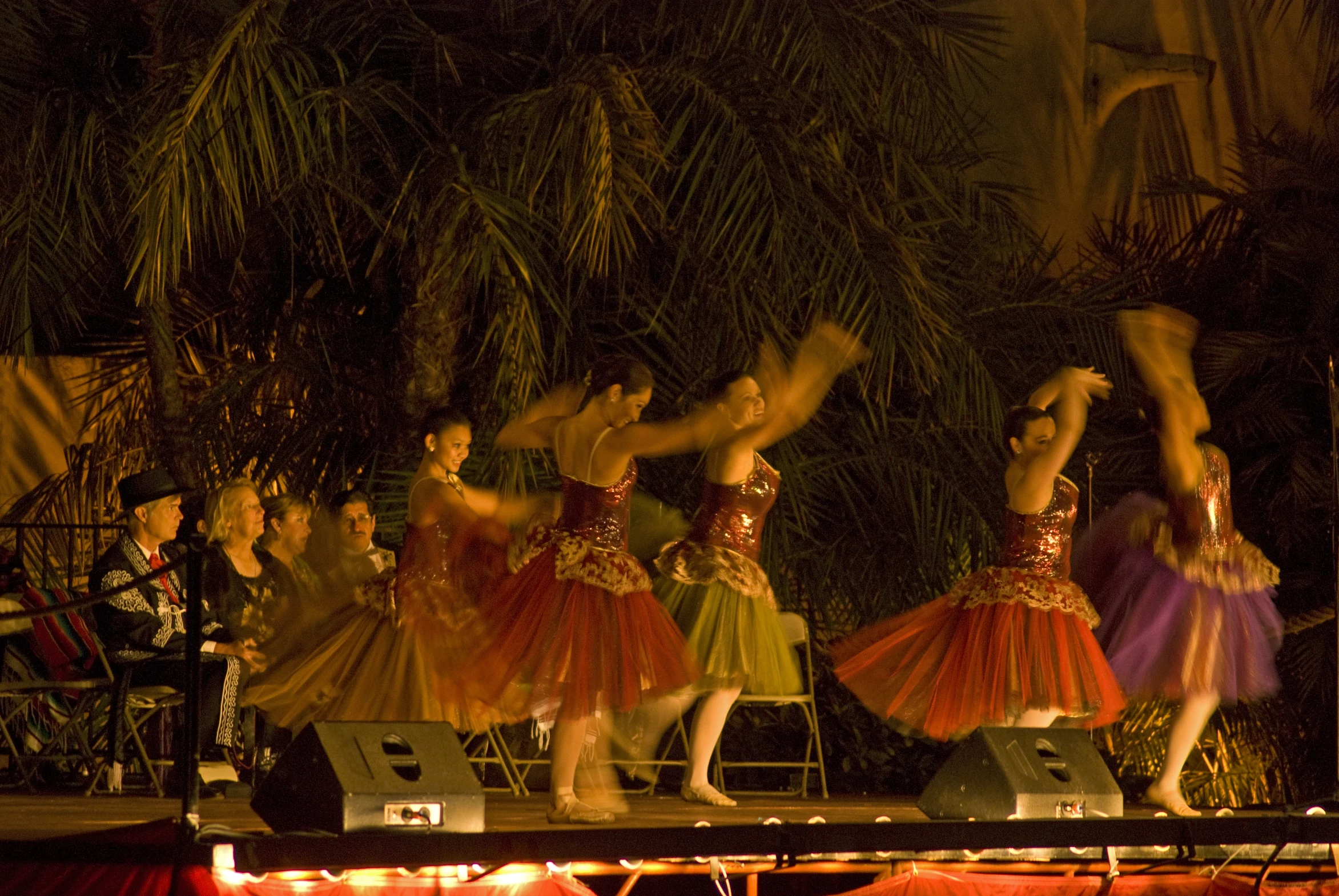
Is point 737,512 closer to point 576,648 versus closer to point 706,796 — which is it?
point 706,796

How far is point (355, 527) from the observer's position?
753cm

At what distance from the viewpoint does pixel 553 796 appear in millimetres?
5746

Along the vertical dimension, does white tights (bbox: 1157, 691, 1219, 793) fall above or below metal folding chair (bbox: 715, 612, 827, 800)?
below

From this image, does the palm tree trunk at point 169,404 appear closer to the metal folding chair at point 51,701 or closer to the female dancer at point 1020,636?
the metal folding chair at point 51,701

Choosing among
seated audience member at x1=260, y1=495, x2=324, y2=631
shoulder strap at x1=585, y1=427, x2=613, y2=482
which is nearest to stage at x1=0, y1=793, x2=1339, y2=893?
seated audience member at x1=260, y1=495, x2=324, y2=631

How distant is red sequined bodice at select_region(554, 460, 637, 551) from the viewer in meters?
5.85

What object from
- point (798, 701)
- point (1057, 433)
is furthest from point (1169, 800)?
point (798, 701)

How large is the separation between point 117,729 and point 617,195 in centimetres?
281

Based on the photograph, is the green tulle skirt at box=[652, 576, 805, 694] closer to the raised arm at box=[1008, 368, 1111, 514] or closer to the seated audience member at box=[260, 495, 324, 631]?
the raised arm at box=[1008, 368, 1111, 514]

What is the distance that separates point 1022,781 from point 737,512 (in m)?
1.50

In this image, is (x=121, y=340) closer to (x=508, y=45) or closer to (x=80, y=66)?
(x=80, y=66)

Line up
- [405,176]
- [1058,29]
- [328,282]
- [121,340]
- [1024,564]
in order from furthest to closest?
[1058,29]
[121,340]
[328,282]
[405,176]
[1024,564]

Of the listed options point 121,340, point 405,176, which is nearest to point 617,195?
point 405,176

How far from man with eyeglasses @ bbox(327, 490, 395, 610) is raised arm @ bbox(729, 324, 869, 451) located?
64.1 inches
